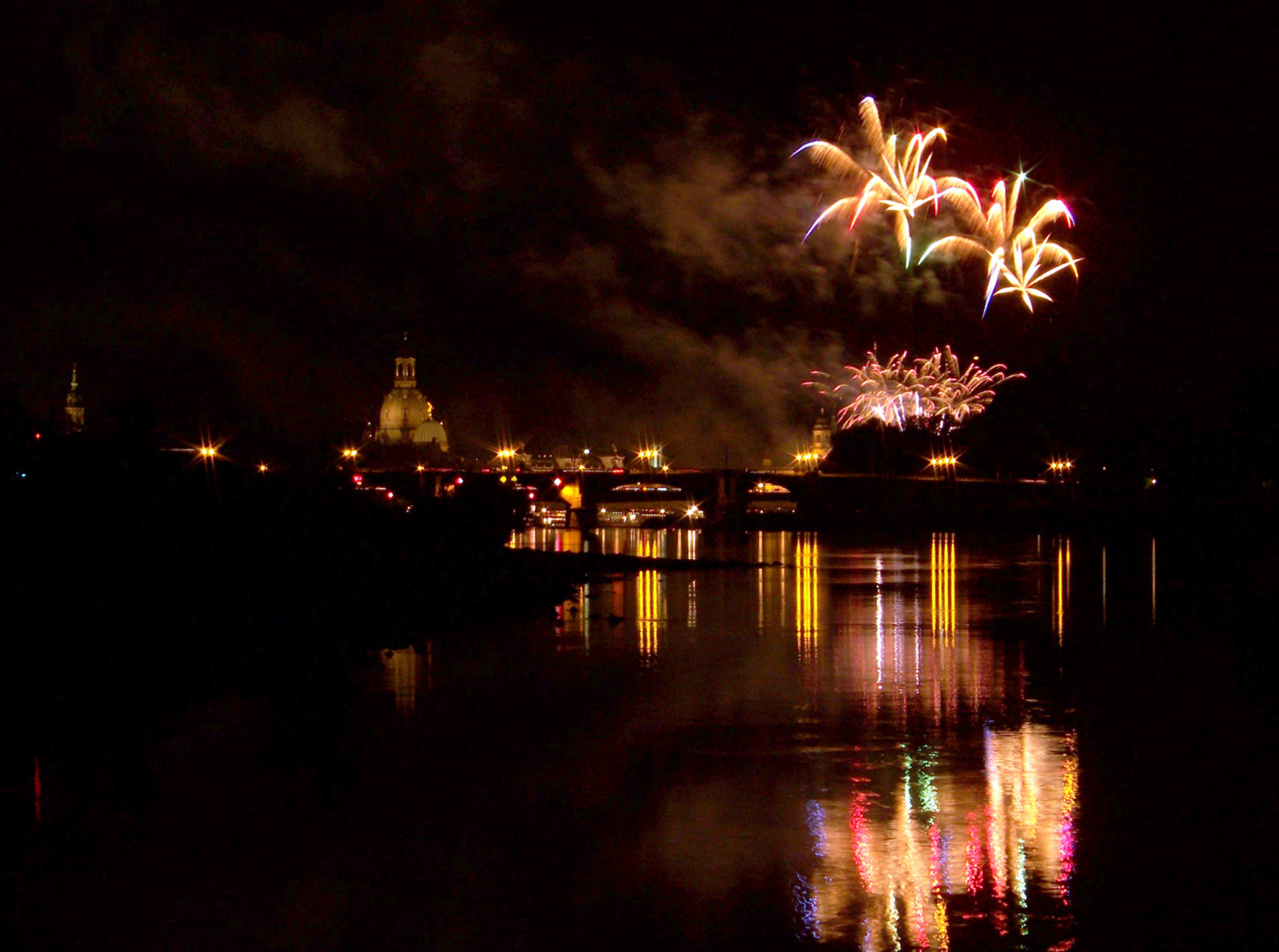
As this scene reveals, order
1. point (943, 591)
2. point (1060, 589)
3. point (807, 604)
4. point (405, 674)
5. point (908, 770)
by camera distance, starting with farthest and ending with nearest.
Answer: point (943, 591) → point (1060, 589) → point (807, 604) → point (405, 674) → point (908, 770)

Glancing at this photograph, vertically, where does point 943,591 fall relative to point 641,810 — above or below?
above

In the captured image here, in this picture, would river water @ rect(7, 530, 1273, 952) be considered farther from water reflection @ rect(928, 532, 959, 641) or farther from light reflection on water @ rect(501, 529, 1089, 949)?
water reflection @ rect(928, 532, 959, 641)

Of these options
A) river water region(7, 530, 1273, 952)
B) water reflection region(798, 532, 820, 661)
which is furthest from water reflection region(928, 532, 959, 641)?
river water region(7, 530, 1273, 952)

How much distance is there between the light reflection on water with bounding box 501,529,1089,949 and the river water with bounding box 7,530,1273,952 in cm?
4

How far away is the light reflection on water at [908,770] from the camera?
28.3ft

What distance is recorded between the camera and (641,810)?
36.7ft

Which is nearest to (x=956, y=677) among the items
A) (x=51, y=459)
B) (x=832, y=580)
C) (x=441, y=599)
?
(x=441, y=599)

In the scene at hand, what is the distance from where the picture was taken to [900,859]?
9.70m

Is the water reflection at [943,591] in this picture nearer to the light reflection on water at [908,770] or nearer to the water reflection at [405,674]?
the light reflection on water at [908,770]

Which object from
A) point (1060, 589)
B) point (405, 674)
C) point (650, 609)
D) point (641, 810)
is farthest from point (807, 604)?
point (641, 810)

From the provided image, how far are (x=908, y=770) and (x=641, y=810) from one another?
2754 millimetres

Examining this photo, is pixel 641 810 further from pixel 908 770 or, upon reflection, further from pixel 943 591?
pixel 943 591

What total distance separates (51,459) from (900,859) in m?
26.2

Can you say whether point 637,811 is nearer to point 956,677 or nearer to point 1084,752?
point 1084,752
